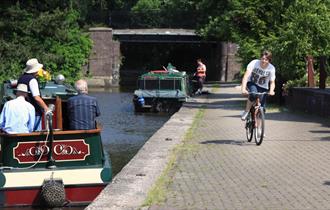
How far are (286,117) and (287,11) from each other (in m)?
6.32

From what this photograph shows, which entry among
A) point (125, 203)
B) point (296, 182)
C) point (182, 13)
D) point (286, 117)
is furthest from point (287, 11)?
point (182, 13)

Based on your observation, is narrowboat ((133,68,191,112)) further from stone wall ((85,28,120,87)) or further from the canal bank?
stone wall ((85,28,120,87))

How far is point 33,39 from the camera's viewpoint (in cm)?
3828

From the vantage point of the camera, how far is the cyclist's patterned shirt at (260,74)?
13.1 metres

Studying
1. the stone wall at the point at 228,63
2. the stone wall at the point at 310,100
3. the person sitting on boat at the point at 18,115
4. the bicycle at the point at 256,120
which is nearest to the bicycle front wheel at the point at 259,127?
the bicycle at the point at 256,120

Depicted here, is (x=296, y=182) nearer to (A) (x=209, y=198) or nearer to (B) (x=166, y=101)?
(A) (x=209, y=198)

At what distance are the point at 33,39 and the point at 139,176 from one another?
29876mm

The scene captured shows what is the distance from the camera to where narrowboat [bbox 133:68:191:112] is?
92.8 feet

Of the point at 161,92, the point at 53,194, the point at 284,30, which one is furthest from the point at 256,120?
the point at 161,92

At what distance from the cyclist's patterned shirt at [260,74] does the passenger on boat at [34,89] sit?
13.7 ft

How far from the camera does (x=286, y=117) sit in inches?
750

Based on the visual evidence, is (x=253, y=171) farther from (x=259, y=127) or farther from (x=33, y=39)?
(x=33, y=39)

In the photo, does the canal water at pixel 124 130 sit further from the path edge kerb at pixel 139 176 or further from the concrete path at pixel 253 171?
the concrete path at pixel 253 171

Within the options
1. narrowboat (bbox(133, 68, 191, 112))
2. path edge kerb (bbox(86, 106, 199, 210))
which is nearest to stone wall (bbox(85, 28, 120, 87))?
narrowboat (bbox(133, 68, 191, 112))
